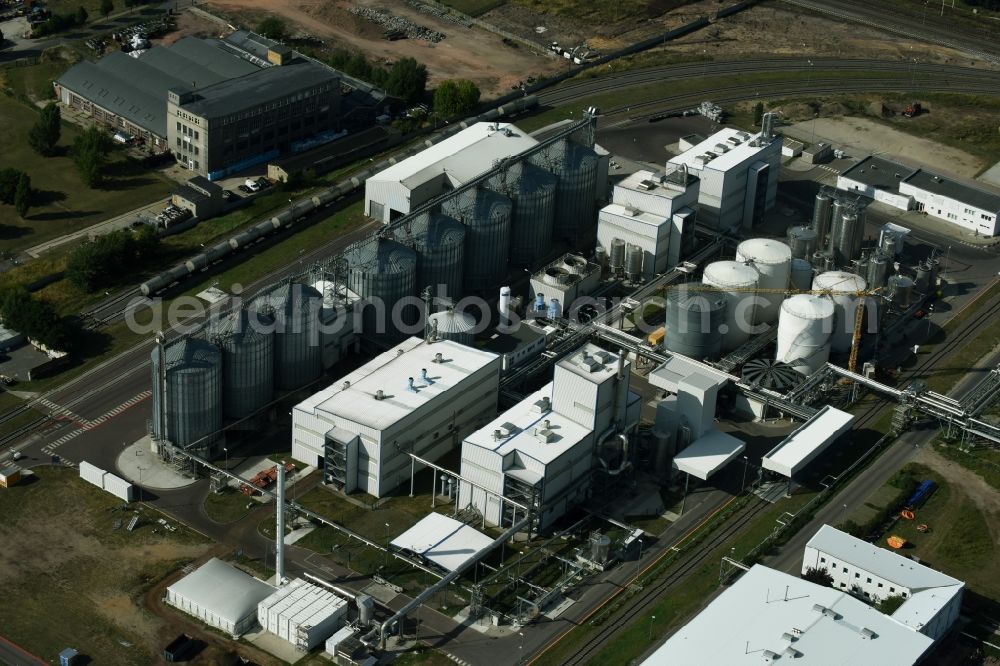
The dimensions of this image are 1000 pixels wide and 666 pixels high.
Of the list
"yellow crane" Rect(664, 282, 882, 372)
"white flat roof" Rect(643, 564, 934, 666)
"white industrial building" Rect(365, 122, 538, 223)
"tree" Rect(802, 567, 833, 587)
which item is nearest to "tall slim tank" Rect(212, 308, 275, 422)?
"white industrial building" Rect(365, 122, 538, 223)

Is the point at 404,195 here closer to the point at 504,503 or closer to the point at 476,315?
the point at 476,315

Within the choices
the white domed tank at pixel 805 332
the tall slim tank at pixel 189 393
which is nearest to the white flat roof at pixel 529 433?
the tall slim tank at pixel 189 393

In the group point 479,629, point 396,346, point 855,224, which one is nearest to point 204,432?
point 396,346

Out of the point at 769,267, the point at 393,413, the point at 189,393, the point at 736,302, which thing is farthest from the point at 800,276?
the point at 189,393

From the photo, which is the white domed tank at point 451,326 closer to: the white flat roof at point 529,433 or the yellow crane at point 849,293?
the white flat roof at point 529,433

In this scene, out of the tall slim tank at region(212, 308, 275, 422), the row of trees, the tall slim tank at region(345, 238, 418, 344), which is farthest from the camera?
the row of trees

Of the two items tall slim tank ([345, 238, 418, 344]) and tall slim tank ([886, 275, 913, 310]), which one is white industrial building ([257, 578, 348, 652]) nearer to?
tall slim tank ([345, 238, 418, 344])

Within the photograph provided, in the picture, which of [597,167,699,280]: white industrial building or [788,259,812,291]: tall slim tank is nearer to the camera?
[788,259,812,291]: tall slim tank
